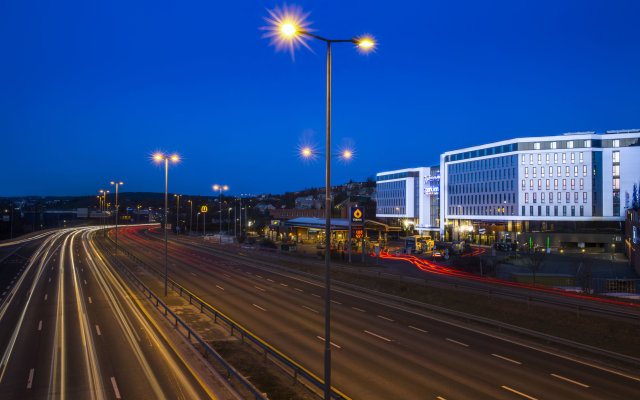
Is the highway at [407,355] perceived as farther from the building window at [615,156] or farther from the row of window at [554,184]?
the building window at [615,156]

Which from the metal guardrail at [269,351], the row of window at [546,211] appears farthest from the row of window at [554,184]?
the metal guardrail at [269,351]

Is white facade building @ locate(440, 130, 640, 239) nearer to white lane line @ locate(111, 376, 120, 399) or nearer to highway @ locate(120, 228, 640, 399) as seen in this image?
highway @ locate(120, 228, 640, 399)

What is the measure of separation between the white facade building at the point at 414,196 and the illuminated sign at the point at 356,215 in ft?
222

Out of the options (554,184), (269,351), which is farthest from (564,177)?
(269,351)

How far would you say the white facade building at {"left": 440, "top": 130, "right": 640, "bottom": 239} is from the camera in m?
77.4

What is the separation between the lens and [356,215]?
141 feet

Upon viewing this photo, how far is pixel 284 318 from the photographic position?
23172 millimetres

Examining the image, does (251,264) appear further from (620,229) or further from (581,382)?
(620,229)

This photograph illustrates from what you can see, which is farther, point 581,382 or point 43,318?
point 43,318

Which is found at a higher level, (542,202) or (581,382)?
(542,202)

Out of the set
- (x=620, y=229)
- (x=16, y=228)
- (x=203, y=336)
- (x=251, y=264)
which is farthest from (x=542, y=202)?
(x=16, y=228)

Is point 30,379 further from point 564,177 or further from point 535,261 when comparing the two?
point 564,177

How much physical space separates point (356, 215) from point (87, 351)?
1159 inches

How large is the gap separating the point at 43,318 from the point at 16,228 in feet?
414
